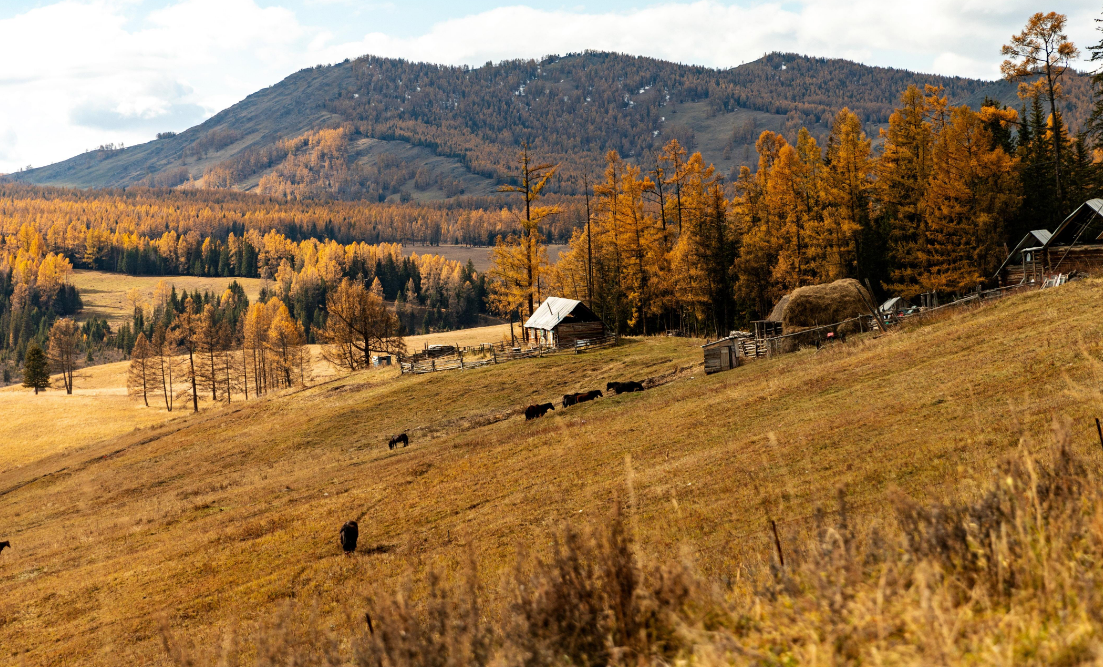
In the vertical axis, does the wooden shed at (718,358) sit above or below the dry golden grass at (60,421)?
above

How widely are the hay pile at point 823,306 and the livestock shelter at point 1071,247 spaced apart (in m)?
10.0

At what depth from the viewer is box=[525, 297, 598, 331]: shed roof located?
59031mm

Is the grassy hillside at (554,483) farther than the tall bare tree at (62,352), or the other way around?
the tall bare tree at (62,352)

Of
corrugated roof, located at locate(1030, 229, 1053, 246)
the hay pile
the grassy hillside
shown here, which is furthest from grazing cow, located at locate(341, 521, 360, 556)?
corrugated roof, located at locate(1030, 229, 1053, 246)

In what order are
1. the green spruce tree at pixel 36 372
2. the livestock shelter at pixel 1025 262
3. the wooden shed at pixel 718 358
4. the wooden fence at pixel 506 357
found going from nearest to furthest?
Result: the wooden shed at pixel 718 358 → the livestock shelter at pixel 1025 262 → the wooden fence at pixel 506 357 → the green spruce tree at pixel 36 372

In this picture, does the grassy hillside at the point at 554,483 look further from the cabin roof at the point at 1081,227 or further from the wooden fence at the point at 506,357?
the wooden fence at the point at 506,357

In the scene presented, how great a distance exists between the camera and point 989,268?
156 ft

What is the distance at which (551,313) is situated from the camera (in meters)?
61.6

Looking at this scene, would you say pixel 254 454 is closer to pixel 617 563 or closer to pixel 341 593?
pixel 341 593

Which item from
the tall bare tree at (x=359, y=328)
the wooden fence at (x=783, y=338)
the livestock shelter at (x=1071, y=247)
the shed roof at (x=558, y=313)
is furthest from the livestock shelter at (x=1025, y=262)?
the tall bare tree at (x=359, y=328)

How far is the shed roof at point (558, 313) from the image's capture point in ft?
194

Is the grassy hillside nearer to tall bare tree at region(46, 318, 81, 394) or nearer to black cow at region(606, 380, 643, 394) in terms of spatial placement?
black cow at region(606, 380, 643, 394)

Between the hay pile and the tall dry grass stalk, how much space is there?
3476cm

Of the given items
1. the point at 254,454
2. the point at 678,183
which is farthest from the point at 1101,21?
the point at 254,454
